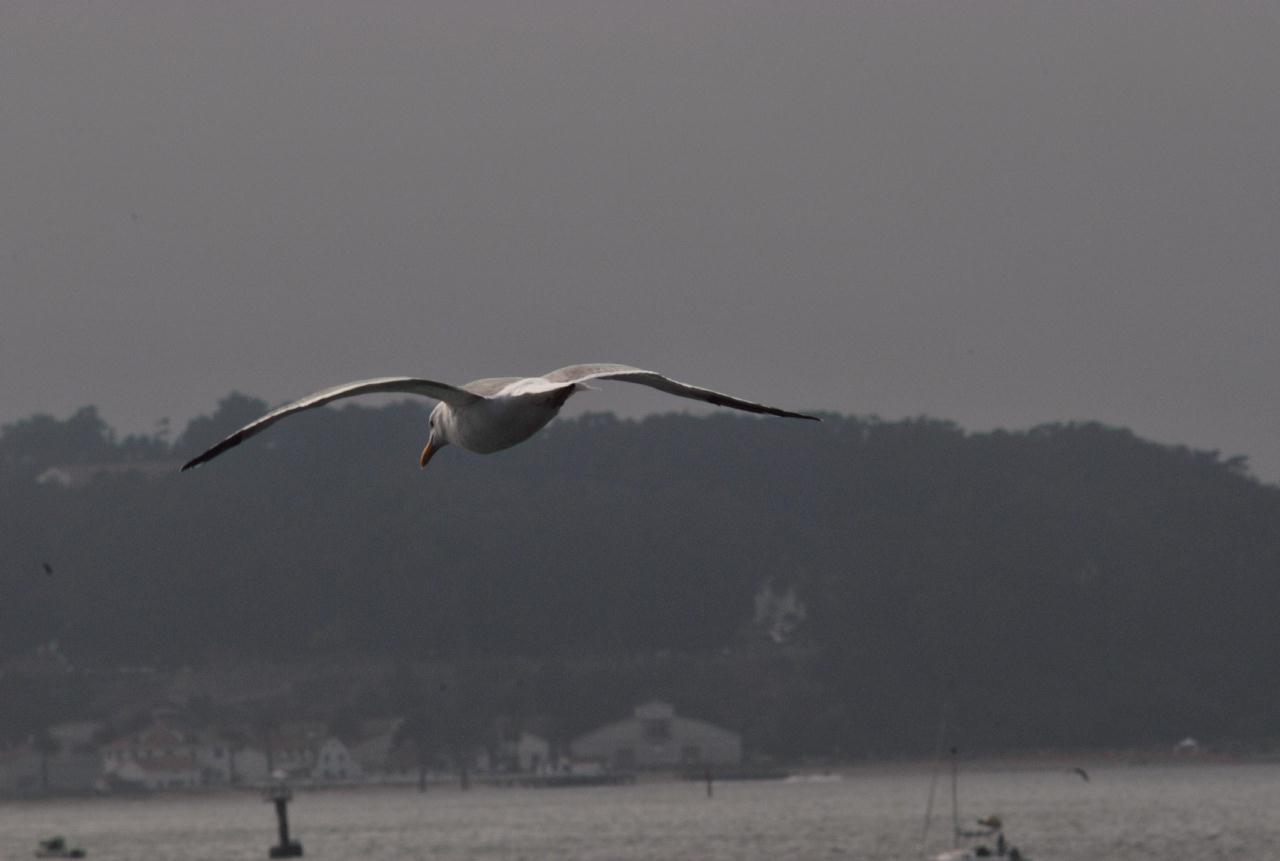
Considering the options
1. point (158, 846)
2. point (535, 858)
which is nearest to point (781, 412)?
point (535, 858)

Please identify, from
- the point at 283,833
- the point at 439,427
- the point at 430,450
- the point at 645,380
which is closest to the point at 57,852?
the point at 283,833

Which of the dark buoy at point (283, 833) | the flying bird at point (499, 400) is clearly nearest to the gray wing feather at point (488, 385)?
the flying bird at point (499, 400)

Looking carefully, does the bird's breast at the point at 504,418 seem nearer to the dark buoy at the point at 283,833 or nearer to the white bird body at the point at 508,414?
the white bird body at the point at 508,414

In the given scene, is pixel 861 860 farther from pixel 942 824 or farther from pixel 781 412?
pixel 781 412

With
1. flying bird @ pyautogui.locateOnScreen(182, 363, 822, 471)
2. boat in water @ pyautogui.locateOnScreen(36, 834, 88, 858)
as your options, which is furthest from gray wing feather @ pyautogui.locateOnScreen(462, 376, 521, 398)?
boat in water @ pyautogui.locateOnScreen(36, 834, 88, 858)

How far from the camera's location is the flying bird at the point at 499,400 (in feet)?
67.4

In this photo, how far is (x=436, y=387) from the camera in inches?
821

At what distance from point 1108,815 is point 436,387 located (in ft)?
575

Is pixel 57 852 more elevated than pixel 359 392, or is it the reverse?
pixel 57 852

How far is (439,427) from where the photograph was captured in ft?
74.1

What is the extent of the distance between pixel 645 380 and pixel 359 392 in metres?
2.47

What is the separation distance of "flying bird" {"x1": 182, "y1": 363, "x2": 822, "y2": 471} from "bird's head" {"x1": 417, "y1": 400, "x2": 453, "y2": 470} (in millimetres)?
66

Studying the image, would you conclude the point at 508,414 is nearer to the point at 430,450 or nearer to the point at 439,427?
the point at 439,427

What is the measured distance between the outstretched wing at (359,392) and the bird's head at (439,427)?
58cm
